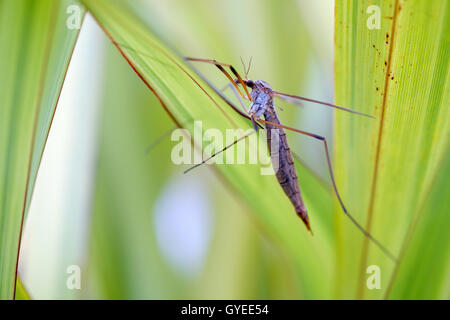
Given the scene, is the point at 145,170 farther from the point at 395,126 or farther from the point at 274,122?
the point at 395,126

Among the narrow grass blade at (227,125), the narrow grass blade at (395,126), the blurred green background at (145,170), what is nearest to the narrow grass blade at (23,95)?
the narrow grass blade at (227,125)

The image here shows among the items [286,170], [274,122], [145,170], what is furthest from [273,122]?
[145,170]

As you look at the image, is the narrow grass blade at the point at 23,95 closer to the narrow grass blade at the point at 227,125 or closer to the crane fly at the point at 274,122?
the narrow grass blade at the point at 227,125

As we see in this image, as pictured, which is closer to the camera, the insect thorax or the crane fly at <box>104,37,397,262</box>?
the crane fly at <box>104,37,397,262</box>

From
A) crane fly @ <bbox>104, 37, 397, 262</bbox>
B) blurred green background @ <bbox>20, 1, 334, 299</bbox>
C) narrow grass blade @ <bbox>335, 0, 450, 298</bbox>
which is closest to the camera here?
narrow grass blade @ <bbox>335, 0, 450, 298</bbox>

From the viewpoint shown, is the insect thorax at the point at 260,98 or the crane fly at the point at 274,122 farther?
the insect thorax at the point at 260,98

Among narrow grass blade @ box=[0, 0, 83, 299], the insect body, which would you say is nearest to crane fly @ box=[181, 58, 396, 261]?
the insect body

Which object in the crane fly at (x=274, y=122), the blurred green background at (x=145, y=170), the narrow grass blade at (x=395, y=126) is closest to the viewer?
the narrow grass blade at (x=395, y=126)

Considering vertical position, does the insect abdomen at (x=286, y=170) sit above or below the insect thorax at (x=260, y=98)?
below

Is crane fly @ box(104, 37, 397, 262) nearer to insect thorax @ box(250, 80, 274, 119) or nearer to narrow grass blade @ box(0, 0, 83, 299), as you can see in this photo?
insect thorax @ box(250, 80, 274, 119)

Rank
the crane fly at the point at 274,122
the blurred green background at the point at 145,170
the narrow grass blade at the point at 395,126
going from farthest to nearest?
the blurred green background at the point at 145,170 < the crane fly at the point at 274,122 < the narrow grass blade at the point at 395,126
